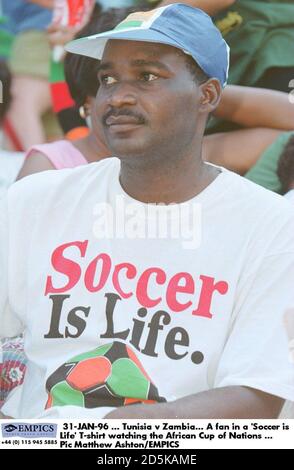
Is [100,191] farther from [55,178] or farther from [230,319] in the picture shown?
[230,319]

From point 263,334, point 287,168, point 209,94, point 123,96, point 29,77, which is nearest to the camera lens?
point 263,334

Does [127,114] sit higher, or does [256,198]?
[127,114]

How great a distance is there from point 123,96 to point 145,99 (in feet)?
0.15

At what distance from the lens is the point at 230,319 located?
1.69 metres

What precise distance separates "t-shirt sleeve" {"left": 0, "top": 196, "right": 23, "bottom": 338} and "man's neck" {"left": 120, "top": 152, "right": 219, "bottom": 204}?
0.27 metres

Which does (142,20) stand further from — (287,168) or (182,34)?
(287,168)

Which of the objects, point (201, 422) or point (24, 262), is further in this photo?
point (24, 262)

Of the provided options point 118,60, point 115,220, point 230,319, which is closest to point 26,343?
point 115,220

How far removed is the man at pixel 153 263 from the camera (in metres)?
1.66

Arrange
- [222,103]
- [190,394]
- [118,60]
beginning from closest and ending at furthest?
[190,394], [118,60], [222,103]

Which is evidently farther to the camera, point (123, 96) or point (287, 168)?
point (287, 168)

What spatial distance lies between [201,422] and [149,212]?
449 millimetres

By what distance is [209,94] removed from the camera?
1.86m

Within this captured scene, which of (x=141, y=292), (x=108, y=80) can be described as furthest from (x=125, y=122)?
(x=141, y=292)
